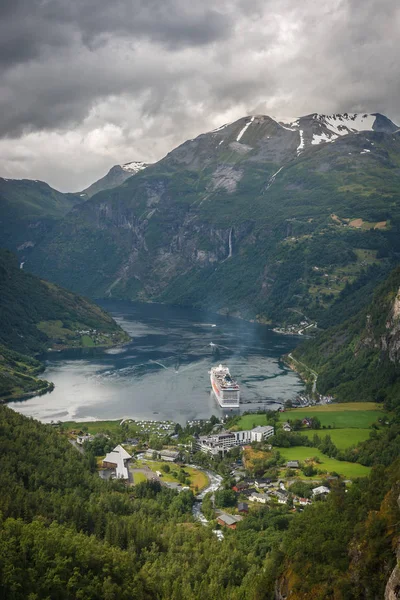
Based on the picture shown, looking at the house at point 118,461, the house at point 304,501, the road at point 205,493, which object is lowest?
the road at point 205,493

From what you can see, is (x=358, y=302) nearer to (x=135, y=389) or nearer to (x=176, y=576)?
(x=135, y=389)

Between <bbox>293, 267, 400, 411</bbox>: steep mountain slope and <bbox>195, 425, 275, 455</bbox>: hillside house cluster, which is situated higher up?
<bbox>293, 267, 400, 411</bbox>: steep mountain slope

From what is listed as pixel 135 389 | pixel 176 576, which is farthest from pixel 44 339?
pixel 176 576

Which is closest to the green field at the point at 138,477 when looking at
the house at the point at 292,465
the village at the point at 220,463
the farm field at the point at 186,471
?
the village at the point at 220,463

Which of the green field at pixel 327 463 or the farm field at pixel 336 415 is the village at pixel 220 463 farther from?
the farm field at pixel 336 415

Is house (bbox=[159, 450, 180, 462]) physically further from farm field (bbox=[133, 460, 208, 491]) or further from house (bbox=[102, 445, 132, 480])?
house (bbox=[102, 445, 132, 480])

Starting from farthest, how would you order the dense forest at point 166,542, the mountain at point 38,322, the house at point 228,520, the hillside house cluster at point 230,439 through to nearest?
the mountain at point 38,322
the hillside house cluster at point 230,439
the house at point 228,520
the dense forest at point 166,542

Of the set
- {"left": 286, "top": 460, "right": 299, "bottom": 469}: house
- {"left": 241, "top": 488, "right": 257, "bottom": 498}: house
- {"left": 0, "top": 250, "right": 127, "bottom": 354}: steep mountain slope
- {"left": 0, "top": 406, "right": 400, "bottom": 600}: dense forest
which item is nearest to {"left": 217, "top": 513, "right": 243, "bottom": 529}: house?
{"left": 0, "top": 406, "right": 400, "bottom": 600}: dense forest
